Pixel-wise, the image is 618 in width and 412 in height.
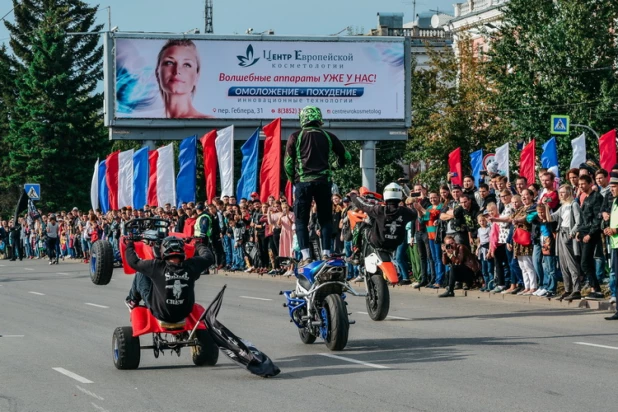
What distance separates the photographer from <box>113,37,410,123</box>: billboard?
45.9 meters

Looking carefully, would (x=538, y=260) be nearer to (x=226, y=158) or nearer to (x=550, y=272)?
(x=550, y=272)

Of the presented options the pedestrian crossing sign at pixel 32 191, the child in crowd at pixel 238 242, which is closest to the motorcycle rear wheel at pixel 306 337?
the child in crowd at pixel 238 242

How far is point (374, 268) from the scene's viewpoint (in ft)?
49.0

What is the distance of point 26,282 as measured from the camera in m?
30.7

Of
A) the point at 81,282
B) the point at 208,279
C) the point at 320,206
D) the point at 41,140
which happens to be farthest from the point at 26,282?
the point at 41,140

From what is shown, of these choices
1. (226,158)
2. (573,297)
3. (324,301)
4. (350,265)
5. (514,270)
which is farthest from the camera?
(226,158)

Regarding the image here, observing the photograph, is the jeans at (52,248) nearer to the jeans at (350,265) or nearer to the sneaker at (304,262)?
the jeans at (350,265)

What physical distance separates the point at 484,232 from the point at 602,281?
2650mm

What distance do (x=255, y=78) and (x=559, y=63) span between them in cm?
1195

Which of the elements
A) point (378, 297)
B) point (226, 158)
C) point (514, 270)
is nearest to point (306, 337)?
point (378, 297)

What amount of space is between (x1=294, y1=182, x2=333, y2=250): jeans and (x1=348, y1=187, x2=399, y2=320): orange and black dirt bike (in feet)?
5.52

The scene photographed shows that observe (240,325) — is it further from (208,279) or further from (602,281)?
(208,279)

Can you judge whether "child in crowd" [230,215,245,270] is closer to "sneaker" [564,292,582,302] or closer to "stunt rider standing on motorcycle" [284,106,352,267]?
"sneaker" [564,292,582,302]

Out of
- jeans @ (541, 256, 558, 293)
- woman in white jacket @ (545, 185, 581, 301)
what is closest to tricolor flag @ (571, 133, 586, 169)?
jeans @ (541, 256, 558, 293)
